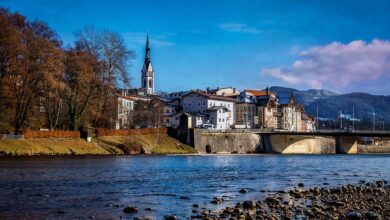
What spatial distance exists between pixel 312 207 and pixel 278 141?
103m

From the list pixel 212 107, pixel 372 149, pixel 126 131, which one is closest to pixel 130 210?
pixel 126 131

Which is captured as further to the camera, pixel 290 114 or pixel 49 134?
pixel 290 114

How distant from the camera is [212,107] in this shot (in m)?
142

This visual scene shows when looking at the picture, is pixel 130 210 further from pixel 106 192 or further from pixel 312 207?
pixel 312 207

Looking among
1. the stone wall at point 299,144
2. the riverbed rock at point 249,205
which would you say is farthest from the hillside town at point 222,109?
the riverbed rock at point 249,205

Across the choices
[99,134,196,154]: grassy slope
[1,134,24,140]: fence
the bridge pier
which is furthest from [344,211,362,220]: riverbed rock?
the bridge pier

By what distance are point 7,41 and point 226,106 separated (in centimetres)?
9454

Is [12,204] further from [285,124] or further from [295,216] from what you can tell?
[285,124]

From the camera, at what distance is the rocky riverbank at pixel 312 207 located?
20.4 metres

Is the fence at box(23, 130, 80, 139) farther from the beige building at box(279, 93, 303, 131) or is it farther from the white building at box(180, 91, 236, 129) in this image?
the beige building at box(279, 93, 303, 131)

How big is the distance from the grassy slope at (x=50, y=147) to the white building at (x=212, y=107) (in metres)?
63.5

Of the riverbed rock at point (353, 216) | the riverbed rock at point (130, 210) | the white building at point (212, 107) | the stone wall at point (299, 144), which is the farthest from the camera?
the white building at point (212, 107)

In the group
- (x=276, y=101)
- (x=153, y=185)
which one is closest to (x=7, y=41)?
(x=153, y=185)

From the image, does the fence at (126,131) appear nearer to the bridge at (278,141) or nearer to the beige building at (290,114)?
the bridge at (278,141)
